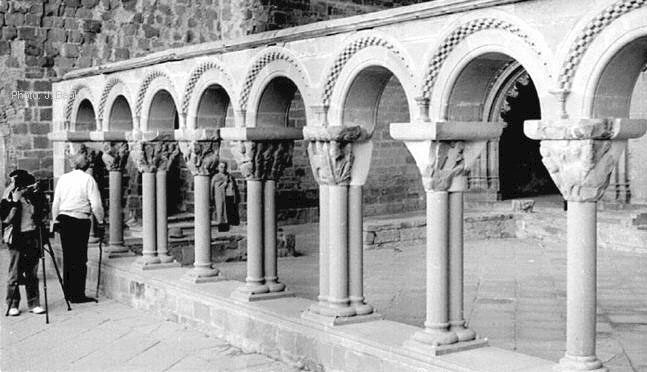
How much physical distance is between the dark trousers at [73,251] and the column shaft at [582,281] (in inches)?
243

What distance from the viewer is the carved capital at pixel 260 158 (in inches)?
317

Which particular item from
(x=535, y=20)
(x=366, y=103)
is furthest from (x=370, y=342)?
(x=535, y=20)

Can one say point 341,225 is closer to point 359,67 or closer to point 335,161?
point 335,161

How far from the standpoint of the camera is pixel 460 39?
575 centimetres

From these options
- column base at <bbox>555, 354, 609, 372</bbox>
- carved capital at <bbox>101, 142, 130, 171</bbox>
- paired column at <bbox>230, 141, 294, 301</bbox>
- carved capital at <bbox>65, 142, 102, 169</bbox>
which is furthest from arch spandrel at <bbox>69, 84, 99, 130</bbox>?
column base at <bbox>555, 354, 609, 372</bbox>

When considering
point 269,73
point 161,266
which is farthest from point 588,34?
point 161,266

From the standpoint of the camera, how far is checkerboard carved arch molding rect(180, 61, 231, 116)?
8563 mm

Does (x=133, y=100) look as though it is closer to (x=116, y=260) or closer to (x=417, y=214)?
(x=116, y=260)

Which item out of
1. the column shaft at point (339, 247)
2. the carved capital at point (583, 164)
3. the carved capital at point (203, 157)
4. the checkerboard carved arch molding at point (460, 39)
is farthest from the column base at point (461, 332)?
the carved capital at point (203, 157)

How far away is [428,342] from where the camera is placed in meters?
5.83

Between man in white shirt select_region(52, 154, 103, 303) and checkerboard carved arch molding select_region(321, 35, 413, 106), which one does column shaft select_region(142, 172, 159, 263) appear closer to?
man in white shirt select_region(52, 154, 103, 303)

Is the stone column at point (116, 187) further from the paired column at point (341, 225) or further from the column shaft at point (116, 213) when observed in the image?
the paired column at point (341, 225)

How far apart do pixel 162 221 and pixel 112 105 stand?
1902 millimetres

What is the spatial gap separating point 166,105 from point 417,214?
26.1 feet
